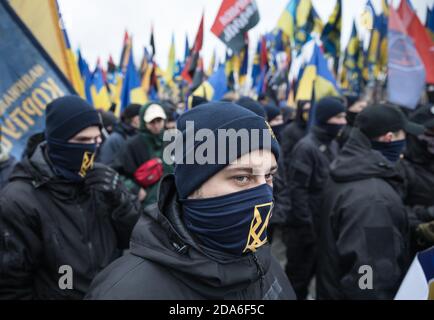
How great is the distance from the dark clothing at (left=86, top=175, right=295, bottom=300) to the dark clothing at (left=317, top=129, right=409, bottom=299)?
Answer: 1.15 metres

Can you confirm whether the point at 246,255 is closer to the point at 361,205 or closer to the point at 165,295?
the point at 165,295

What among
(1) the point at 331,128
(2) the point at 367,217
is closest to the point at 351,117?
(1) the point at 331,128

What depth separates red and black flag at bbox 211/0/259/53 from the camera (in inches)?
186

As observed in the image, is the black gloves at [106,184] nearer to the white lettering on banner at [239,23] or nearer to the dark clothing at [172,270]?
the dark clothing at [172,270]

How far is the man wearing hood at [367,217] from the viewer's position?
A: 2.30 m

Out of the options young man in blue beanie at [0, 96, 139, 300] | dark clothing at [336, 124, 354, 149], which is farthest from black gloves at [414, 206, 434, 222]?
dark clothing at [336, 124, 354, 149]

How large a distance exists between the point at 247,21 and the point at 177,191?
12.9 ft

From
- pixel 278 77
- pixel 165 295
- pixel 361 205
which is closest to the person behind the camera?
pixel 165 295

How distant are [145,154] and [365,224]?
2.52 metres

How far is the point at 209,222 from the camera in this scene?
1.42 meters

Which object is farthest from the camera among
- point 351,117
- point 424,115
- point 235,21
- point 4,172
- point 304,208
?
point 351,117

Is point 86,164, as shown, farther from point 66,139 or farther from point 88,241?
point 88,241

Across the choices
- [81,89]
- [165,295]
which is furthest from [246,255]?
[81,89]

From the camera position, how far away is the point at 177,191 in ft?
5.03
